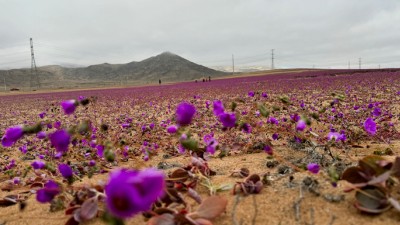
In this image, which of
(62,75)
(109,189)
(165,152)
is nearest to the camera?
(109,189)

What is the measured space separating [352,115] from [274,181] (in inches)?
204

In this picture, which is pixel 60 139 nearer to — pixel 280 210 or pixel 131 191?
pixel 131 191

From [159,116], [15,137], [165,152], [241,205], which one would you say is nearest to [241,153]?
[165,152]

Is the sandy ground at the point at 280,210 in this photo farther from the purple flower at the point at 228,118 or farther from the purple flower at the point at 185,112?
the purple flower at the point at 185,112

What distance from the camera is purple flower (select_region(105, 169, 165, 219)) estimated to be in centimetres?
98

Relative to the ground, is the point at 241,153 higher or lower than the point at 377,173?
lower

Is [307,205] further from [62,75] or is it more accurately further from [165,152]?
[62,75]

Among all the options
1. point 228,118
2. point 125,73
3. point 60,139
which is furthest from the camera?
point 125,73

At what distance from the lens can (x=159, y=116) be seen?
10.2 metres

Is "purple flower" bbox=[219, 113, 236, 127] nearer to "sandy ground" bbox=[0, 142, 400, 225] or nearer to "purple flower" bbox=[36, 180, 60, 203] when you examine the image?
"sandy ground" bbox=[0, 142, 400, 225]

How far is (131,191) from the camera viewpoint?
0.97 metres

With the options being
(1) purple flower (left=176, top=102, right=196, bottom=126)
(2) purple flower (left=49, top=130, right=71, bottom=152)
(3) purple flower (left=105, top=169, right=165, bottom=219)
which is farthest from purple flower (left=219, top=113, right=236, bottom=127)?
(3) purple flower (left=105, top=169, right=165, bottom=219)

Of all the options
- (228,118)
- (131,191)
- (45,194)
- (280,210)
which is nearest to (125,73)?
(228,118)

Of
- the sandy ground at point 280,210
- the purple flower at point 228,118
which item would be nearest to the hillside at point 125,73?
the sandy ground at point 280,210
